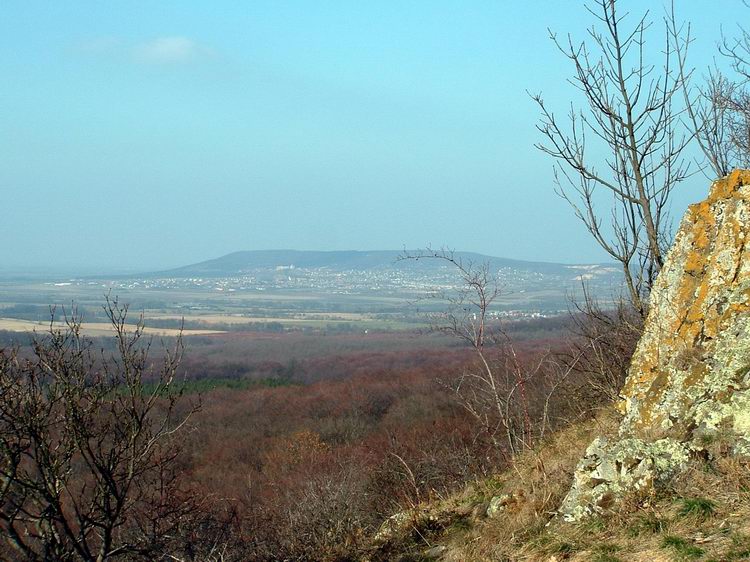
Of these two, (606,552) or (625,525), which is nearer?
(606,552)

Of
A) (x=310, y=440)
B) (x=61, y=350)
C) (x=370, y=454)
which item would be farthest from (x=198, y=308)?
(x=61, y=350)

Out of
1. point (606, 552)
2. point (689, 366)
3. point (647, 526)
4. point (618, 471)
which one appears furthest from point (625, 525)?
point (689, 366)

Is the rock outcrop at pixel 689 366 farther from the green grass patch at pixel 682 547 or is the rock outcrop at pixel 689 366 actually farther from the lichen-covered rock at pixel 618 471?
the green grass patch at pixel 682 547

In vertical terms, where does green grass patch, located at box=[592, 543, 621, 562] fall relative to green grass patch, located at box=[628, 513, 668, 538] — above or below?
below

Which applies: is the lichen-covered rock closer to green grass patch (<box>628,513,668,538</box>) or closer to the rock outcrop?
the rock outcrop

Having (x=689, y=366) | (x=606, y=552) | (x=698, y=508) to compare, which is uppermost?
(x=689, y=366)

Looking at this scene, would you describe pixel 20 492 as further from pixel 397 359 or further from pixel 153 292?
pixel 153 292

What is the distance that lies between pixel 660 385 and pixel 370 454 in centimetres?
2481

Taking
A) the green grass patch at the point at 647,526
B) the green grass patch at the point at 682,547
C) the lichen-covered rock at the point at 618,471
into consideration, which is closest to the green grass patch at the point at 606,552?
the green grass patch at the point at 647,526

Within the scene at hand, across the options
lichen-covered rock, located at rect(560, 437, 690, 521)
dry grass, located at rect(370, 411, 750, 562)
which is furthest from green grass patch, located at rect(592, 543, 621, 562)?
lichen-covered rock, located at rect(560, 437, 690, 521)

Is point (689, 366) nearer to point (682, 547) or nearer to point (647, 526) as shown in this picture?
point (647, 526)

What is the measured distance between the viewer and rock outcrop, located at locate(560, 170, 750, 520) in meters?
5.76

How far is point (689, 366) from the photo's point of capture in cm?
626

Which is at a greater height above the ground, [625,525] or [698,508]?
[698,508]
